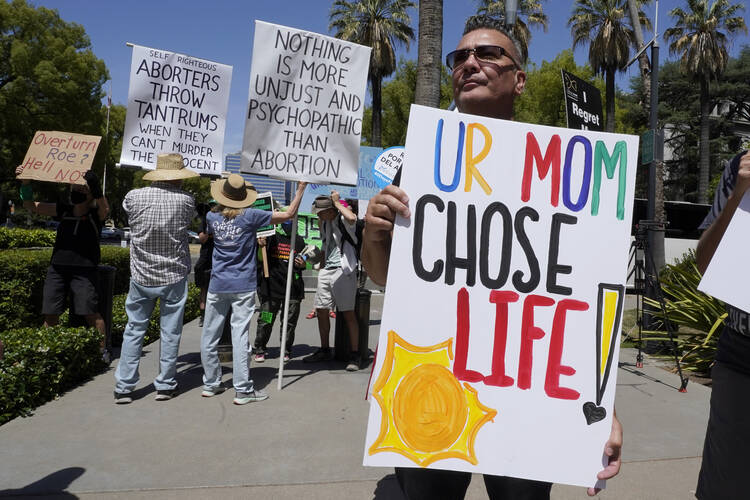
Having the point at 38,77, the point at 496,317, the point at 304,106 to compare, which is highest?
the point at 38,77

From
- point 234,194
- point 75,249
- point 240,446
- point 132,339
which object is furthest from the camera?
point 75,249

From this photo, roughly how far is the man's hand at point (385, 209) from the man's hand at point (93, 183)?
410cm

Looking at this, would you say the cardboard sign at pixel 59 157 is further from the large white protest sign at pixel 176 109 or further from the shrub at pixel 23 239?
the shrub at pixel 23 239

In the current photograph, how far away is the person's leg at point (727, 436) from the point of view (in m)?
1.72

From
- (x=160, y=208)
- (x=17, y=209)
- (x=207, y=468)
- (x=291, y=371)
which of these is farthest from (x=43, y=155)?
(x=17, y=209)

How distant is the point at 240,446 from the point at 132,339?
1.48m

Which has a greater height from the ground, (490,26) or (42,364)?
(490,26)

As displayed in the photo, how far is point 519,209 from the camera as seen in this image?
1.57 metres

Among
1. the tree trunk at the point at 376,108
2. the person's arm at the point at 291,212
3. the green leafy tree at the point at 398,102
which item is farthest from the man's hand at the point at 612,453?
the green leafy tree at the point at 398,102

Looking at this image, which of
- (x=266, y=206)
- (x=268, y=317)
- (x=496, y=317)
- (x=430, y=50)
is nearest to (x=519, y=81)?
(x=496, y=317)

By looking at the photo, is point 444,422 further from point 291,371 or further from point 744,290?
point 291,371

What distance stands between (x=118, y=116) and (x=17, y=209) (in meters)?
11.6

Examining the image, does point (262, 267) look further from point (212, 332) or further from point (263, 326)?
point (212, 332)

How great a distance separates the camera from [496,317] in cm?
154
